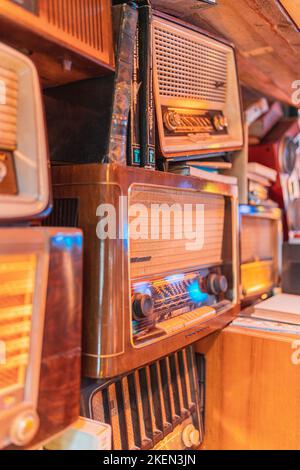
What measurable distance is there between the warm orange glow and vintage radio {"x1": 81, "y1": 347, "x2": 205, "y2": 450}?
0.30 m

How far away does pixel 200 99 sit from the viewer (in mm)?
1384

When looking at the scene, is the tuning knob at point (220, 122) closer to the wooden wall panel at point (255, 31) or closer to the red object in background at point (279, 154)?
the wooden wall panel at point (255, 31)

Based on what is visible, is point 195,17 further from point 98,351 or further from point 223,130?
point 98,351

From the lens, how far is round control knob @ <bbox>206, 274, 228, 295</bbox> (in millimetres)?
1339

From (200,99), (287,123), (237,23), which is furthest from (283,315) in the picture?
(287,123)

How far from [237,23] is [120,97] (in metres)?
0.69

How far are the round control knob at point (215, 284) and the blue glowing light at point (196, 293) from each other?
0.11 feet

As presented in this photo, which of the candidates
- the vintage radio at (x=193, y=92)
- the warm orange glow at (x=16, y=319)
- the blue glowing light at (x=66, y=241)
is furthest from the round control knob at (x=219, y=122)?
the warm orange glow at (x=16, y=319)

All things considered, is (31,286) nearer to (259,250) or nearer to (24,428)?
(24,428)

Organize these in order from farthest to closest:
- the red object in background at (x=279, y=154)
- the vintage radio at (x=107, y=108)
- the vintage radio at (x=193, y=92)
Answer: the red object in background at (x=279, y=154)
the vintage radio at (x=193, y=92)
the vintage radio at (x=107, y=108)

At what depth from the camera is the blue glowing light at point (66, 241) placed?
0.75 m

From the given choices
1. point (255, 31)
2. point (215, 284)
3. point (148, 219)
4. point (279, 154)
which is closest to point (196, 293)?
point (215, 284)

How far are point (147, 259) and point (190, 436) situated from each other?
0.61 metres

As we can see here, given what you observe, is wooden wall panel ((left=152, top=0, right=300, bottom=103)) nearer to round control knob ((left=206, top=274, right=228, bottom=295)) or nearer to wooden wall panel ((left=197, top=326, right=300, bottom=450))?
round control knob ((left=206, top=274, right=228, bottom=295))
